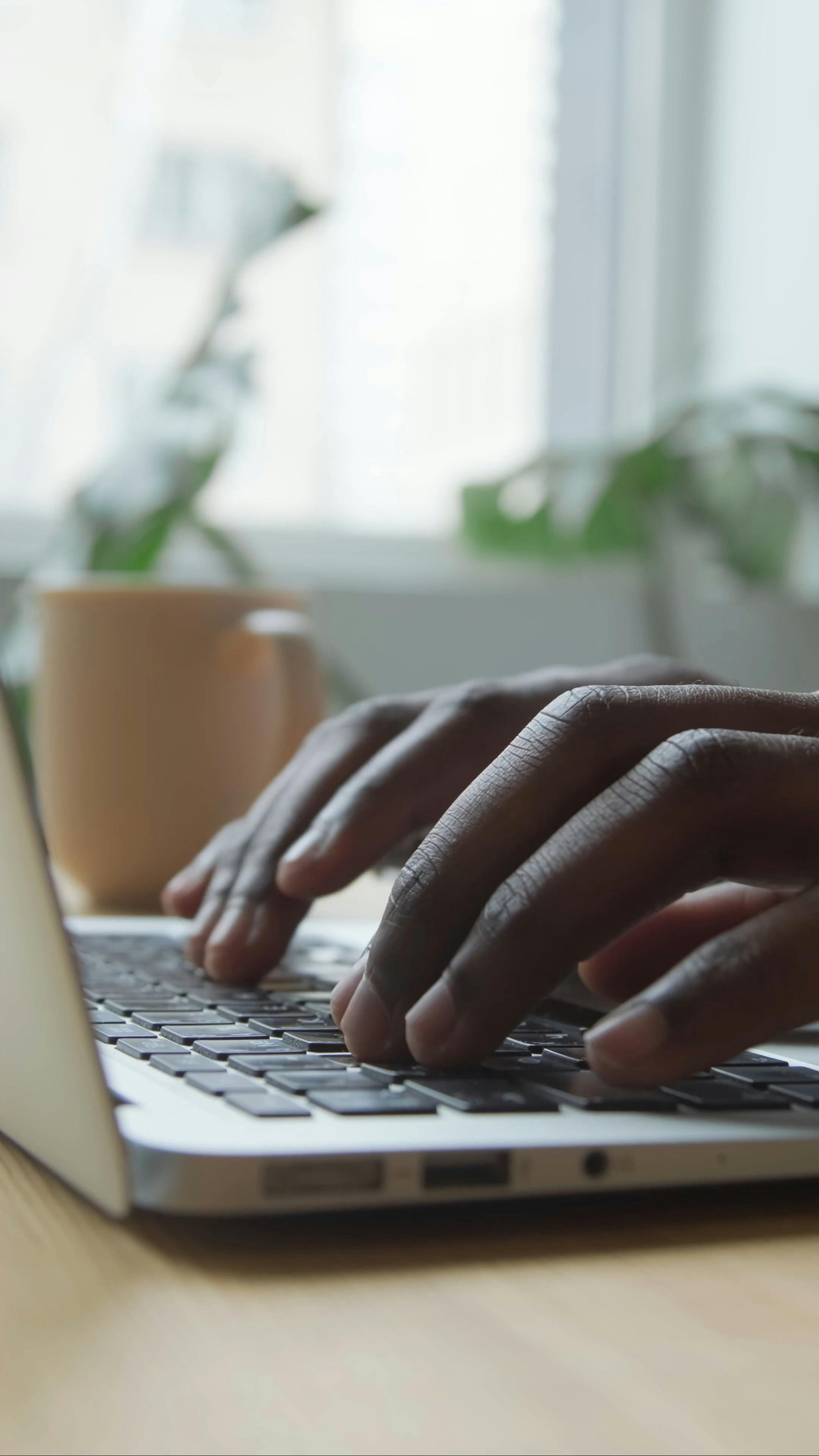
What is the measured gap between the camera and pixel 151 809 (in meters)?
0.84

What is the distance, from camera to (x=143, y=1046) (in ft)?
1.24

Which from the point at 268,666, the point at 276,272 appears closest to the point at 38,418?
the point at 276,272

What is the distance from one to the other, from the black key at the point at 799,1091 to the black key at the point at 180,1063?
0.13 meters

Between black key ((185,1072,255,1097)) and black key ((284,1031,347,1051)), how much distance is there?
0.04 metres

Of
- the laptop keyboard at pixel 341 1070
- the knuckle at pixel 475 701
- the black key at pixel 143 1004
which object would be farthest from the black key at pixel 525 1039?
the knuckle at pixel 475 701

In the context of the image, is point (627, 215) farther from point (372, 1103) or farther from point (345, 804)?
A: point (372, 1103)

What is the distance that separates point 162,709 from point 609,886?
20.4 inches

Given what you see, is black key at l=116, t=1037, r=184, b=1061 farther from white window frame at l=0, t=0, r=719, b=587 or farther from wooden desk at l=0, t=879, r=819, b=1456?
white window frame at l=0, t=0, r=719, b=587

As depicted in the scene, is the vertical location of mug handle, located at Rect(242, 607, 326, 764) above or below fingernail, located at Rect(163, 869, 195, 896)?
above

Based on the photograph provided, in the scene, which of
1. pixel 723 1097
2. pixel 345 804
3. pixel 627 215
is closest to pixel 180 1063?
pixel 723 1097

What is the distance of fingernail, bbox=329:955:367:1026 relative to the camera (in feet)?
1.25

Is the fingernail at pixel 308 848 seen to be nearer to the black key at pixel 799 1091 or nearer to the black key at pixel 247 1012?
the black key at pixel 247 1012

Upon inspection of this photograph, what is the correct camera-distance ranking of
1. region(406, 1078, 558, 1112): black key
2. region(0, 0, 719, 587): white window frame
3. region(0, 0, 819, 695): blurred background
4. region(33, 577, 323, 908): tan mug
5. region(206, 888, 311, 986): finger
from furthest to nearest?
region(0, 0, 719, 587): white window frame → region(0, 0, 819, 695): blurred background → region(33, 577, 323, 908): tan mug → region(206, 888, 311, 986): finger → region(406, 1078, 558, 1112): black key

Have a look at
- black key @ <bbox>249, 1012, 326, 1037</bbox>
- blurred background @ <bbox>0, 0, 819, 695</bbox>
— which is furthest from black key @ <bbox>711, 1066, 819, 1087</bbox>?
blurred background @ <bbox>0, 0, 819, 695</bbox>
